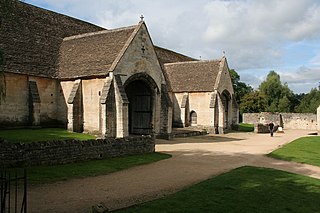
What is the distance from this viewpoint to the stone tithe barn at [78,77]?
22.0 m

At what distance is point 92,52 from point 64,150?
13.1m

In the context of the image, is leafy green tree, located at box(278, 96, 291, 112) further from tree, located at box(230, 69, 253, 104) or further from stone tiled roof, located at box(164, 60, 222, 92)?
stone tiled roof, located at box(164, 60, 222, 92)

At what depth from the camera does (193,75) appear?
130 feet

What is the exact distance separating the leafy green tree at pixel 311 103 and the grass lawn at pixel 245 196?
65.9m

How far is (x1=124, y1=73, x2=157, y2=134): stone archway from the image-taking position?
2662cm

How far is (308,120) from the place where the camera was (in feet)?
172

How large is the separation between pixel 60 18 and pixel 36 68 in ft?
27.6

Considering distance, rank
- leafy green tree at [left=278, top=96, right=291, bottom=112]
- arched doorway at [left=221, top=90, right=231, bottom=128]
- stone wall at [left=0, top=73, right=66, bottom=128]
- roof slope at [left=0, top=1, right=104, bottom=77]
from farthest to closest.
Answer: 1. leafy green tree at [left=278, top=96, right=291, bottom=112]
2. arched doorway at [left=221, top=90, right=231, bottom=128]
3. roof slope at [left=0, top=1, right=104, bottom=77]
4. stone wall at [left=0, top=73, right=66, bottom=128]

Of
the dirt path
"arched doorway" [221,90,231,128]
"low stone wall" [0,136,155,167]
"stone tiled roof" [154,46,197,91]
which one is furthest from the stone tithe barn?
"arched doorway" [221,90,231,128]

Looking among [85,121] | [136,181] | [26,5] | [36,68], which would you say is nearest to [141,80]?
[85,121]

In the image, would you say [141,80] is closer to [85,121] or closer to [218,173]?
[85,121]

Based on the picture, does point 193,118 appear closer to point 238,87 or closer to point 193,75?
point 193,75

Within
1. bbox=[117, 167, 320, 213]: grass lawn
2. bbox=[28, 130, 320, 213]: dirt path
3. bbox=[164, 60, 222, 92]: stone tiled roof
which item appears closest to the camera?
bbox=[117, 167, 320, 213]: grass lawn

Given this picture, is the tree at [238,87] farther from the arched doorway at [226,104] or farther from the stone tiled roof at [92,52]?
the stone tiled roof at [92,52]
